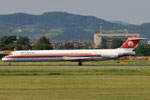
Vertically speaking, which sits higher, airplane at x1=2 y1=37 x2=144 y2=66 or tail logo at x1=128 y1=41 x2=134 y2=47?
tail logo at x1=128 y1=41 x2=134 y2=47

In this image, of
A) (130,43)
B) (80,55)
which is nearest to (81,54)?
(80,55)

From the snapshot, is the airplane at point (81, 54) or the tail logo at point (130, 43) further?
the tail logo at point (130, 43)

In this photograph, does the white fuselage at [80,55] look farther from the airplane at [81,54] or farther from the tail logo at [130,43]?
the tail logo at [130,43]

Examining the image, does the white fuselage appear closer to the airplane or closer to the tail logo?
the airplane

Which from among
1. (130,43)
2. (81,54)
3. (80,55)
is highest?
(130,43)

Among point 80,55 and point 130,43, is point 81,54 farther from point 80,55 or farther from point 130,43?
point 130,43

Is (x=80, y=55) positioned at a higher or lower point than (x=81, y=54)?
lower

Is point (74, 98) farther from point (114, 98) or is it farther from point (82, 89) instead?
point (82, 89)

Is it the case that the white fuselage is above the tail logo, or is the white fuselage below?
below

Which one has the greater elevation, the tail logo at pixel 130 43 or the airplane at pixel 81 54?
the tail logo at pixel 130 43

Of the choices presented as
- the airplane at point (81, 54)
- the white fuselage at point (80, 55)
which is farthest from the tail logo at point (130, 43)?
the white fuselage at point (80, 55)

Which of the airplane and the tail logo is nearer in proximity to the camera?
the airplane

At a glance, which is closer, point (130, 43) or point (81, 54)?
point (81, 54)

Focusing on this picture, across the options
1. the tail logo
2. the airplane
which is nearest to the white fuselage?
the airplane
